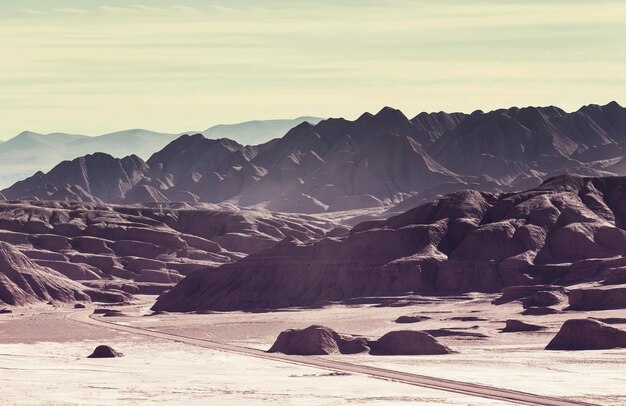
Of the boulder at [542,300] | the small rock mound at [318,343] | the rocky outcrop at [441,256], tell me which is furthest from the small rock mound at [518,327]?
the rocky outcrop at [441,256]

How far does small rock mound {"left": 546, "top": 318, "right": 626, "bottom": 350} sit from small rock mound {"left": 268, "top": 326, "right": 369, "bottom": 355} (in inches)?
591

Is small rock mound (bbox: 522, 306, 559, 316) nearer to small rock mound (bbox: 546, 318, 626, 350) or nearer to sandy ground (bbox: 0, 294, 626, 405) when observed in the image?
sandy ground (bbox: 0, 294, 626, 405)

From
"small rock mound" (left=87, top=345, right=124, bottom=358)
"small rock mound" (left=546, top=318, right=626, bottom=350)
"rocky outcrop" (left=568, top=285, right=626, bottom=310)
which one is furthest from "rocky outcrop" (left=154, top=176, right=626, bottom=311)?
"small rock mound" (left=87, top=345, right=124, bottom=358)

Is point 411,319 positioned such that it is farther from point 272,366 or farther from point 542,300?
point 272,366

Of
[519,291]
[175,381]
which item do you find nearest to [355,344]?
[175,381]

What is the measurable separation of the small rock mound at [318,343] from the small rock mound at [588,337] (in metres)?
15.0

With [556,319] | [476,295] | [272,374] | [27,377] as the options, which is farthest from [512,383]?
[476,295]

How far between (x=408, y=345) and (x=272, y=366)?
1225 cm

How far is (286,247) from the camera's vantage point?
6658 inches

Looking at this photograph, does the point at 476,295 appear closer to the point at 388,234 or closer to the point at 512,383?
the point at 388,234

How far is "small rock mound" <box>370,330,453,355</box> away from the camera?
95.9 meters

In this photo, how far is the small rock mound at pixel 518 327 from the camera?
11112 centimetres

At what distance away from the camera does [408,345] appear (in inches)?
3802

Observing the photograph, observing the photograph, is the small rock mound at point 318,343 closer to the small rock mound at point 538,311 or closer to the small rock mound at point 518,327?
the small rock mound at point 518,327
